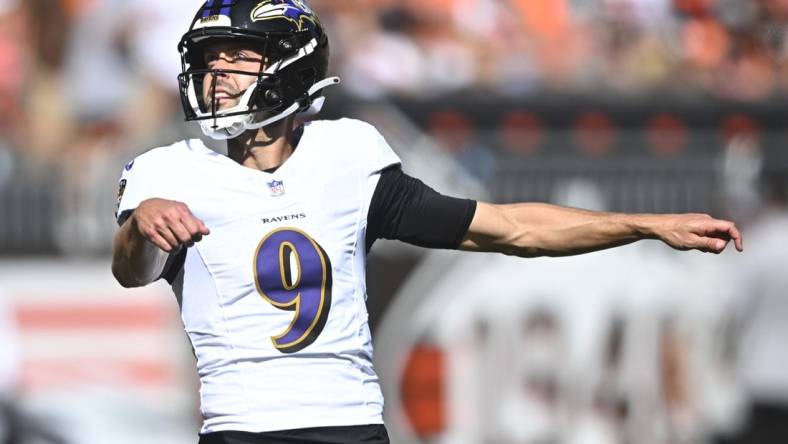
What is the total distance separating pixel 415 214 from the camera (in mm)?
3865

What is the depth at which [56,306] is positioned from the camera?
25.6 ft

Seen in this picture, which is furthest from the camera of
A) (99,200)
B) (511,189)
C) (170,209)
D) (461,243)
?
(511,189)

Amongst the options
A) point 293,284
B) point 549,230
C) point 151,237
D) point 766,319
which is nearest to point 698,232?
point 549,230

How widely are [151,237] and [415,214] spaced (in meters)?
0.95

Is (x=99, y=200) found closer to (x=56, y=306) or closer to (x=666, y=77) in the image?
(x=56, y=306)

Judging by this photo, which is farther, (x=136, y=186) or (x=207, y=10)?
(x=207, y=10)

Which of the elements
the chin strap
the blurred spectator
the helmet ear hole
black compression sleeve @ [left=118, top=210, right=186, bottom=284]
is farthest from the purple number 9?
the blurred spectator

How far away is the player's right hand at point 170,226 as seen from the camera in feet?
10.2

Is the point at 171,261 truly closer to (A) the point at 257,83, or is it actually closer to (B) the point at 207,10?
(A) the point at 257,83

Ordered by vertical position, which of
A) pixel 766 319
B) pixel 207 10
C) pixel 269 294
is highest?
pixel 207 10

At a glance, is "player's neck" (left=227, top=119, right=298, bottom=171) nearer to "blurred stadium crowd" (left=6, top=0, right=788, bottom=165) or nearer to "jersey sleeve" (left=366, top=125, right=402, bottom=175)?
"jersey sleeve" (left=366, top=125, right=402, bottom=175)

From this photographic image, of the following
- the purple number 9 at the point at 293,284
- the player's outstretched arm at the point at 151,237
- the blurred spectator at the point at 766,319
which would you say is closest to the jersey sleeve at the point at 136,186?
the player's outstretched arm at the point at 151,237

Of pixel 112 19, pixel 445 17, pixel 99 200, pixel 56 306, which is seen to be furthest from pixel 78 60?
pixel 445 17

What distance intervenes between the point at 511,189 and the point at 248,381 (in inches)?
194
